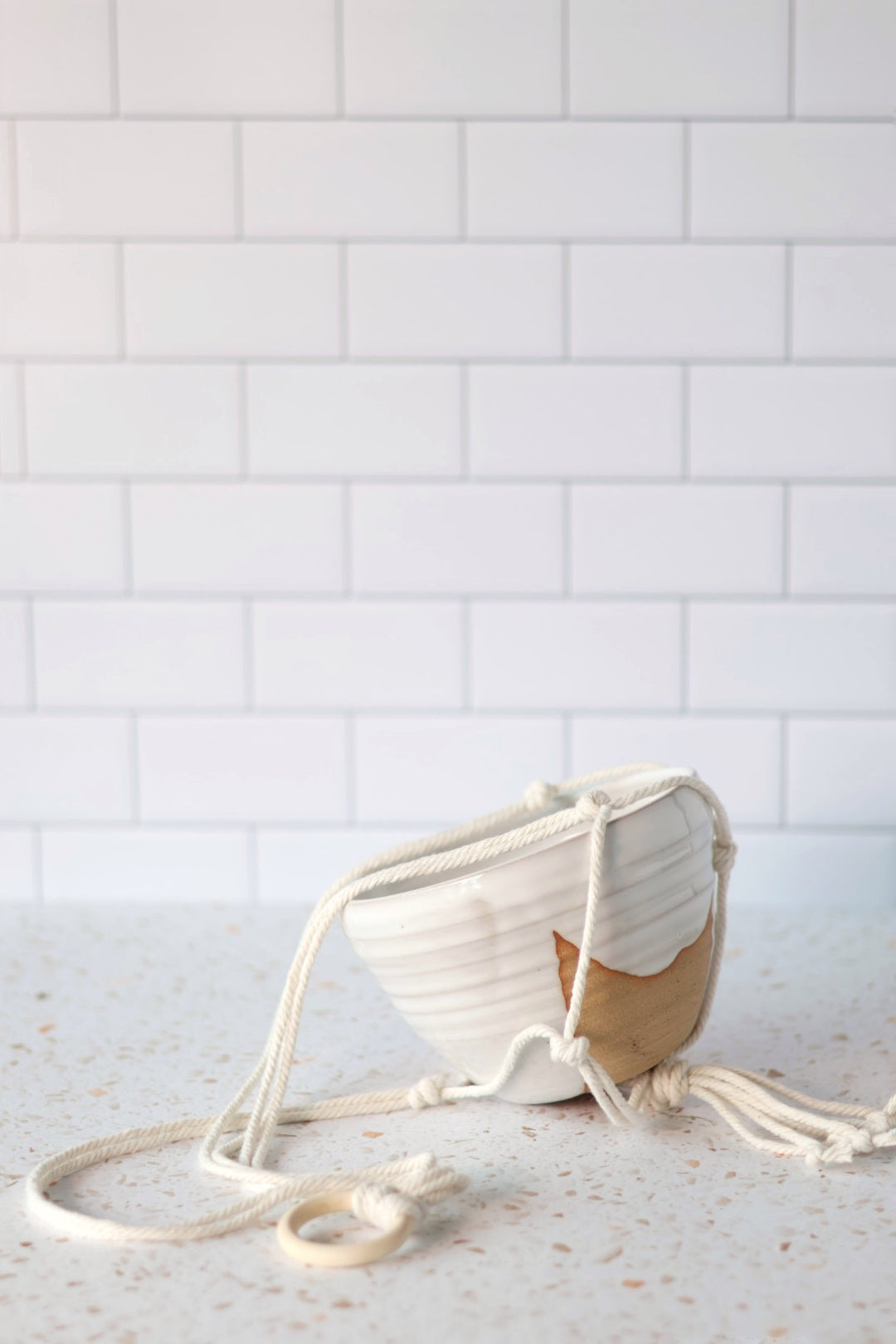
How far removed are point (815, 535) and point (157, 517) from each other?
1.73 feet

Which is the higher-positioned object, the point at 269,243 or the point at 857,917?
the point at 269,243

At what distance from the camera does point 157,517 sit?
102 cm

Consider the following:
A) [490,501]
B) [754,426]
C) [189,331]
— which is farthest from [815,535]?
[189,331]

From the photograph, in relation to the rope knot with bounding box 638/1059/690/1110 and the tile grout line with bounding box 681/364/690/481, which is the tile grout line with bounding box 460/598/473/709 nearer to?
the tile grout line with bounding box 681/364/690/481

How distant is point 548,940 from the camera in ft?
1.95

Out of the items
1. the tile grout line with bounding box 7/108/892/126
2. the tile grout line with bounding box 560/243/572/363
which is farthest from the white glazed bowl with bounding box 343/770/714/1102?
the tile grout line with bounding box 7/108/892/126

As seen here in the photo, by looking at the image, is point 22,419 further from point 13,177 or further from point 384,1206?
point 384,1206

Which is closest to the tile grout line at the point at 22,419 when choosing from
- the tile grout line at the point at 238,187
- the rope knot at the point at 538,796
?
the tile grout line at the point at 238,187

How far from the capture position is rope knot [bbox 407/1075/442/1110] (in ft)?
2.20

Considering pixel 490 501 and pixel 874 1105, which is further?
pixel 490 501

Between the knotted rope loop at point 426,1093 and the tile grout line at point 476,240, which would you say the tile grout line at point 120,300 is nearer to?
the tile grout line at point 476,240

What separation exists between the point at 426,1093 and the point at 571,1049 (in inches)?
4.4

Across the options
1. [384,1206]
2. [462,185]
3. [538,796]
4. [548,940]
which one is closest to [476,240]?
[462,185]

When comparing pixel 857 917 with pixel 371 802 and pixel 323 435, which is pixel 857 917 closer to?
pixel 371 802
